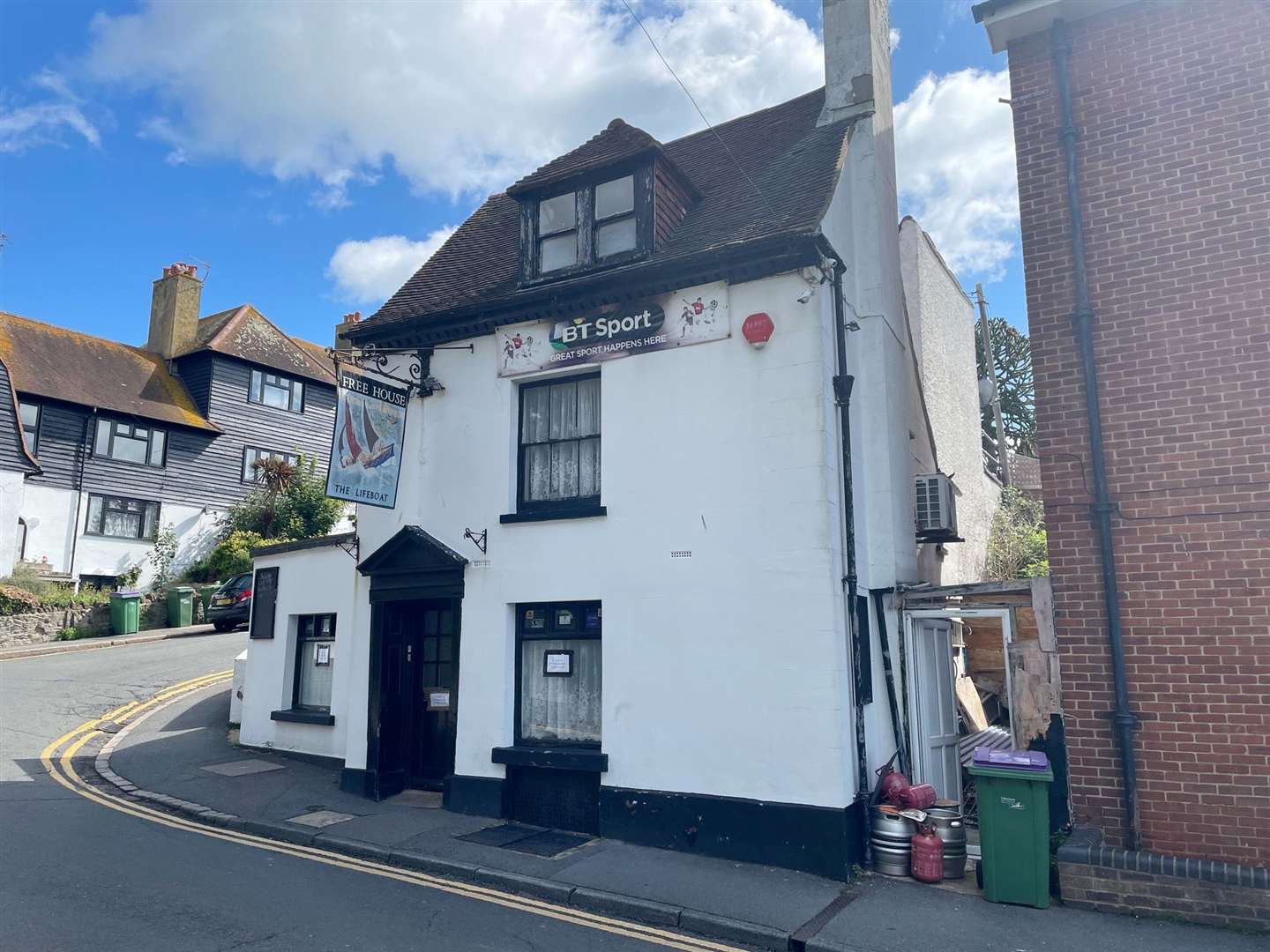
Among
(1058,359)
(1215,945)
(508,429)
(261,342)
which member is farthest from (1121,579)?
(261,342)

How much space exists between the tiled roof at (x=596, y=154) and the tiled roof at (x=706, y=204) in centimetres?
3

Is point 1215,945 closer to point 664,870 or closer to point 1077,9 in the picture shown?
point 664,870

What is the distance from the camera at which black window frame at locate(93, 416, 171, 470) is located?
28375mm

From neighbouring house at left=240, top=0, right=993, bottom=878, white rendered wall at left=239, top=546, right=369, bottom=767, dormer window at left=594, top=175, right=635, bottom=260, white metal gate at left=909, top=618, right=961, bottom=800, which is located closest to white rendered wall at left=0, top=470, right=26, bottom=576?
white rendered wall at left=239, top=546, right=369, bottom=767

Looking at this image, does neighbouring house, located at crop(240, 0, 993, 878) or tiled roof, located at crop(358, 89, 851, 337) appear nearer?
neighbouring house, located at crop(240, 0, 993, 878)

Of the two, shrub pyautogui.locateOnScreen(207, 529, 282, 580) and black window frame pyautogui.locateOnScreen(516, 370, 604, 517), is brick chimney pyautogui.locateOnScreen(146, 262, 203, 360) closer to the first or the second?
shrub pyautogui.locateOnScreen(207, 529, 282, 580)

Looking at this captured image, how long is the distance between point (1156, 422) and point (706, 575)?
14.7 ft

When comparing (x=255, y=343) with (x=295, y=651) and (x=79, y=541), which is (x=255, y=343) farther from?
(x=295, y=651)

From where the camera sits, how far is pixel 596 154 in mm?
11805

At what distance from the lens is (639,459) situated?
32.7ft

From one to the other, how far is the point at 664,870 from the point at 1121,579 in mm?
4989

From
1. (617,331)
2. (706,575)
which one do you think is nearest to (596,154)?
(617,331)

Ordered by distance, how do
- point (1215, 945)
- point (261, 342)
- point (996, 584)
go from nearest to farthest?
1. point (1215, 945)
2. point (996, 584)
3. point (261, 342)

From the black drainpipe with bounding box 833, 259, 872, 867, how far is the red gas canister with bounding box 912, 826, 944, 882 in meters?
0.51
